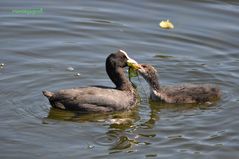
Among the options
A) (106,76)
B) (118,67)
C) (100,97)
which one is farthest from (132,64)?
(100,97)

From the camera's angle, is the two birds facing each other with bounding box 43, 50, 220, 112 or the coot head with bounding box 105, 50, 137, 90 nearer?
the two birds facing each other with bounding box 43, 50, 220, 112

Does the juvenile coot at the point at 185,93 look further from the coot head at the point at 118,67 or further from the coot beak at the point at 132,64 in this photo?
the coot head at the point at 118,67

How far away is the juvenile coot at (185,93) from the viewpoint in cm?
1311

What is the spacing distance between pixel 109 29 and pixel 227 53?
2.78m

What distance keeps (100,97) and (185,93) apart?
1583 mm

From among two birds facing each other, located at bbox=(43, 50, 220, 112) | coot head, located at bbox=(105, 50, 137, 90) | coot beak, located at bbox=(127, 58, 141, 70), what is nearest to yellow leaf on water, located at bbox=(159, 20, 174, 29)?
two birds facing each other, located at bbox=(43, 50, 220, 112)

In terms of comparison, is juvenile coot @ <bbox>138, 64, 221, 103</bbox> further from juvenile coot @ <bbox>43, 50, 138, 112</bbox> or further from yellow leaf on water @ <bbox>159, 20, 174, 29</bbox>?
yellow leaf on water @ <bbox>159, 20, 174, 29</bbox>

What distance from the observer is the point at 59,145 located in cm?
1123

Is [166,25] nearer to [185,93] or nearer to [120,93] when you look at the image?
[185,93]

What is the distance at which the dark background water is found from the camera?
11328 mm

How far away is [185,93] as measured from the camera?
13.1 m

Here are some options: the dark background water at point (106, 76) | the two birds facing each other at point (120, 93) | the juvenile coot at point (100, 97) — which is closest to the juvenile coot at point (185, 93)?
the two birds facing each other at point (120, 93)

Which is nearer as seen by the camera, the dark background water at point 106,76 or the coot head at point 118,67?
the dark background water at point 106,76

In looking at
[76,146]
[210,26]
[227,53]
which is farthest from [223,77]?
[76,146]
